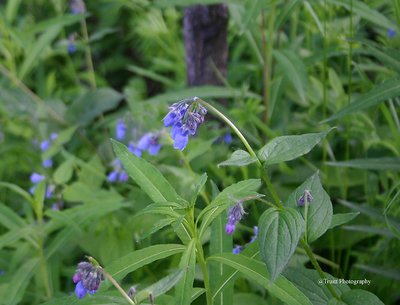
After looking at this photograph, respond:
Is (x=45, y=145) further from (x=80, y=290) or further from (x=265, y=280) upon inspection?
(x=265, y=280)

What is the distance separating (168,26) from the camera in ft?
15.0

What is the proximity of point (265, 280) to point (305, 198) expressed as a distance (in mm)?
237

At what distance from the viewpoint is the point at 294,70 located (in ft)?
9.29

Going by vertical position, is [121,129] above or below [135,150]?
above

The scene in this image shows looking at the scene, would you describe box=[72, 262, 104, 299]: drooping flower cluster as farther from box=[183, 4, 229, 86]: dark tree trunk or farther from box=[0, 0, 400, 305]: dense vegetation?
box=[183, 4, 229, 86]: dark tree trunk

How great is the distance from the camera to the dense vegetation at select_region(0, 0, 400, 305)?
1656 mm

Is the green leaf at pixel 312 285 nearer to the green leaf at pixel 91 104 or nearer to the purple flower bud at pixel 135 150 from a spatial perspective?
the purple flower bud at pixel 135 150

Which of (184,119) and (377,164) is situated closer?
(184,119)

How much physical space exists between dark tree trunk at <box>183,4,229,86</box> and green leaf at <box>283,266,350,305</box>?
1.72 m

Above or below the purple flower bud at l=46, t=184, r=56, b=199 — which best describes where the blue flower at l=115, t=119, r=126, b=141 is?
above

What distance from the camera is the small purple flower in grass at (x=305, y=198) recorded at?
1.66 metres

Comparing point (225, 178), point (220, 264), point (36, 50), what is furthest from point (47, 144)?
point (220, 264)

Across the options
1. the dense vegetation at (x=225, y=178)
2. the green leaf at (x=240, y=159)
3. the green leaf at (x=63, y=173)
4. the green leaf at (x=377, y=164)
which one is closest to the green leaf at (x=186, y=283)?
the dense vegetation at (x=225, y=178)

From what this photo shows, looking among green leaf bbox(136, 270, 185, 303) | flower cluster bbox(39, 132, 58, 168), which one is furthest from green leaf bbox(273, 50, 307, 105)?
green leaf bbox(136, 270, 185, 303)
